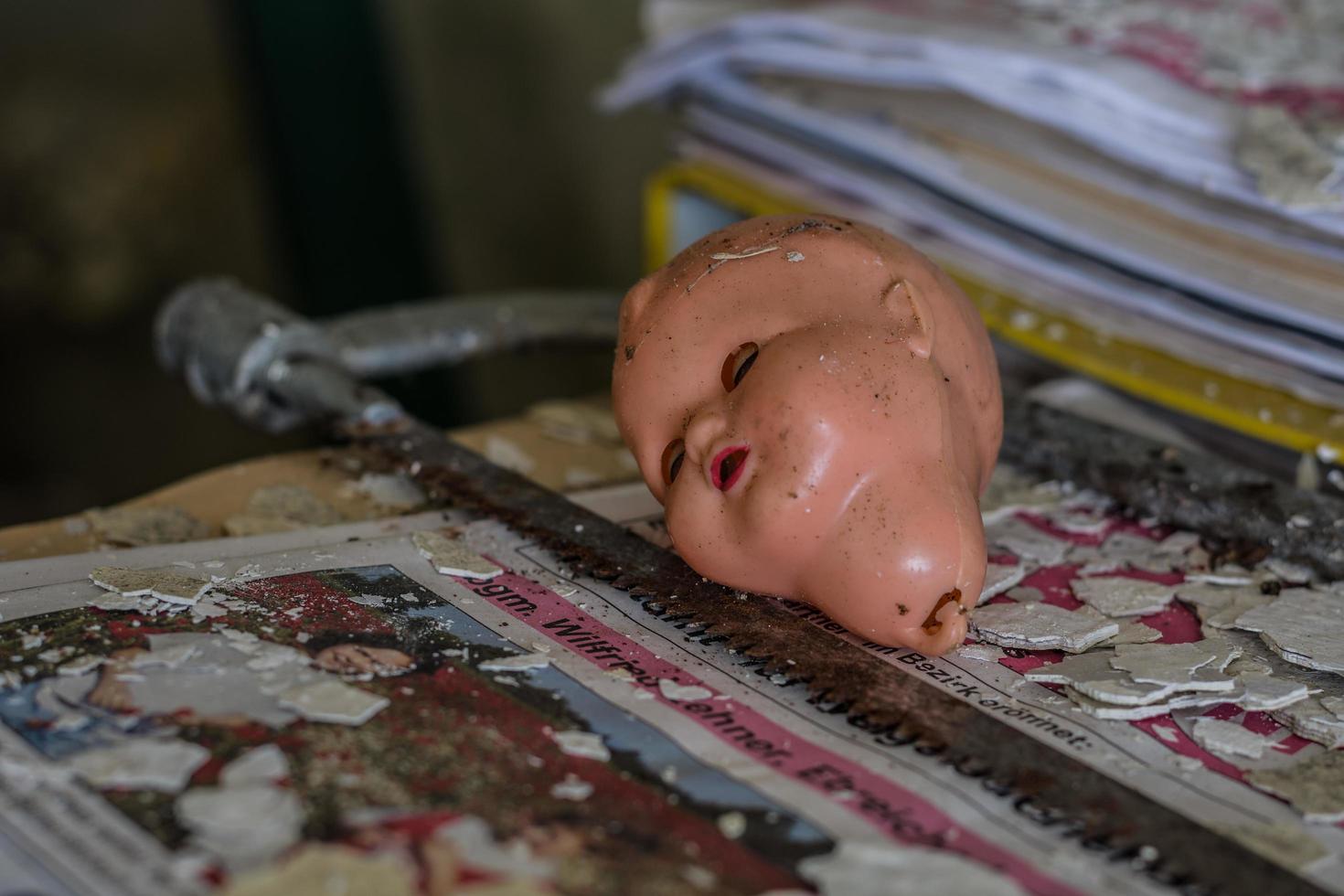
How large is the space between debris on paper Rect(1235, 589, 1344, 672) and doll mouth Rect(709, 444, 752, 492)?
1.13 ft

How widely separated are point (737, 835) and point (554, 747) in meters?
0.11

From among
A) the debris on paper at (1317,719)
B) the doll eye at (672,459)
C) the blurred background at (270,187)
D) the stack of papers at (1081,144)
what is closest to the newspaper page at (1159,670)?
the debris on paper at (1317,719)

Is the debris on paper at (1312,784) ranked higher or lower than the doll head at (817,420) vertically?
lower

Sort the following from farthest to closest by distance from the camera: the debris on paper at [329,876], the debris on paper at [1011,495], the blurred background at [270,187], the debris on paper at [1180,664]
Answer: the blurred background at [270,187] → the debris on paper at [1011,495] → the debris on paper at [1180,664] → the debris on paper at [329,876]

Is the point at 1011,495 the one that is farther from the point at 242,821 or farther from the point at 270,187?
the point at 270,187

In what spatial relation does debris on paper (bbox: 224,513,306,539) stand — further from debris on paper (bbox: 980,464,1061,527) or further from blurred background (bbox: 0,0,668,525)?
blurred background (bbox: 0,0,668,525)

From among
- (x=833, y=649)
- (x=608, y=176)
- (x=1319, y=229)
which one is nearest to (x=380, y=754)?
(x=833, y=649)

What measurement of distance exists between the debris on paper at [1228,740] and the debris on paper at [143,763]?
0.50 meters

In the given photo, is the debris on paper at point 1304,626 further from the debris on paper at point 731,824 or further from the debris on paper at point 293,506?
the debris on paper at point 293,506

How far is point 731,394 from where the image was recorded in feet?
2.42

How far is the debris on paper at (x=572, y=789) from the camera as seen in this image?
63 centimetres

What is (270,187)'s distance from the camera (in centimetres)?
207

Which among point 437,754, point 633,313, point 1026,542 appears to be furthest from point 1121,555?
point 437,754

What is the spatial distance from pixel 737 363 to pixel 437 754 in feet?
0.85
